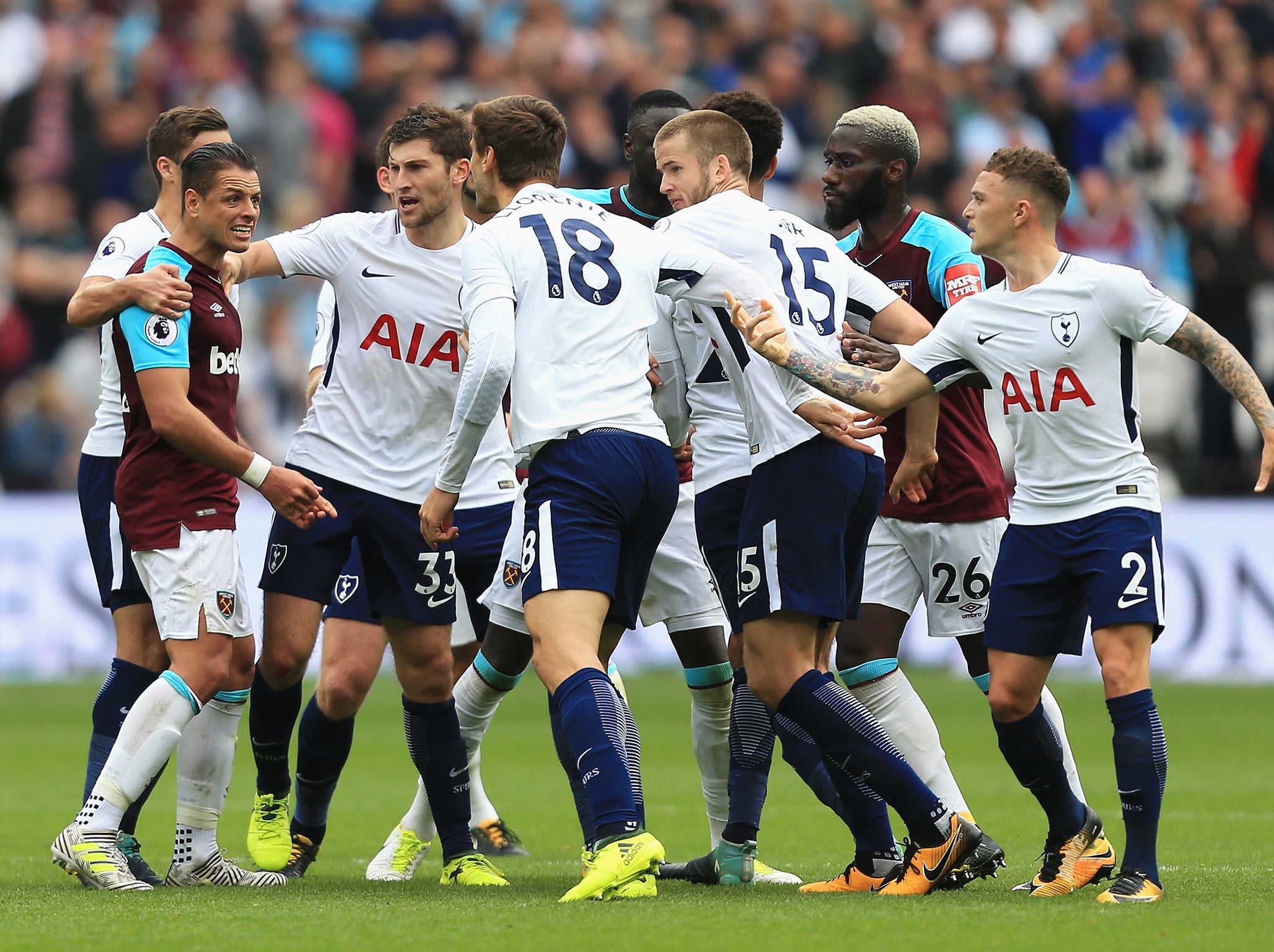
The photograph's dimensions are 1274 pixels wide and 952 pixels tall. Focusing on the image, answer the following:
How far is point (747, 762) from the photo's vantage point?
691cm

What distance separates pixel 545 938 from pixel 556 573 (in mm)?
1352

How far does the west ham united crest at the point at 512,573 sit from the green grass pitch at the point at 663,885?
1.08 metres

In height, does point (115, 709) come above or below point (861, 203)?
below

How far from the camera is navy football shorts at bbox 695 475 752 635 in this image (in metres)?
6.95

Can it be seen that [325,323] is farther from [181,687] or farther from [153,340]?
[181,687]

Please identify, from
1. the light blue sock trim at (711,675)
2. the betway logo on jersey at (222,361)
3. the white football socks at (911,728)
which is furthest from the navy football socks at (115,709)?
the white football socks at (911,728)

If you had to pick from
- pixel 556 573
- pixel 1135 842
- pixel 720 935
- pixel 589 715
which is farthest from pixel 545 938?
pixel 1135 842

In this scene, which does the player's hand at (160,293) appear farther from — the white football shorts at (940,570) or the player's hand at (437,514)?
the white football shorts at (940,570)

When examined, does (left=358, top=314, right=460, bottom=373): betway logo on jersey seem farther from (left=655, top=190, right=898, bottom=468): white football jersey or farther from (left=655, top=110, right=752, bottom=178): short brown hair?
(left=655, top=110, right=752, bottom=178): short brown hair

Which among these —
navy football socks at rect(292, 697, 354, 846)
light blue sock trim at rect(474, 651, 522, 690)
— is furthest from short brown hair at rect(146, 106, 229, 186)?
light blue sock trim at rect(474, 651, 522, 690)

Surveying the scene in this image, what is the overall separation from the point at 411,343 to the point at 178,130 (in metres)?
1.20

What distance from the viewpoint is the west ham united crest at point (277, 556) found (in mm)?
6945

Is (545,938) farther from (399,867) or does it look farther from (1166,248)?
(1166,248)

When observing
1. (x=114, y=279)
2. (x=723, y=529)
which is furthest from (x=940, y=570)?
(x=114, y=279)
